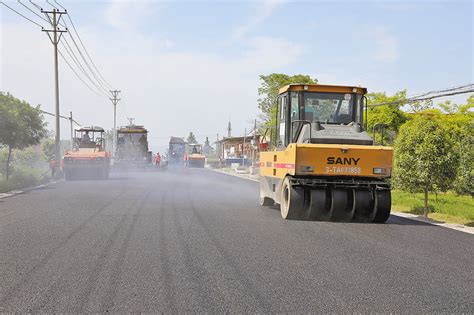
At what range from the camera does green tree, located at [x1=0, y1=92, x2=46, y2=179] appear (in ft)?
73.7

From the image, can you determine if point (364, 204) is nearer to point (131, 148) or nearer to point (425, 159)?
point (425, 159)

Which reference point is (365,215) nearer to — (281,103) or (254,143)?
(281,103)

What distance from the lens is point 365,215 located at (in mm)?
10547

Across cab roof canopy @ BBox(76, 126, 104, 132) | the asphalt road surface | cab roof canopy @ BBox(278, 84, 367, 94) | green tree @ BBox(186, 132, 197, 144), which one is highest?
green tree @ BBox(186, 132, 197, 144)

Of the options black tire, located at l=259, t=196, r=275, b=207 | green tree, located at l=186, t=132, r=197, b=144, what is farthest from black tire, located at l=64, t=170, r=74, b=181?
green tree, located at l=186, t=132, r=197, b=144

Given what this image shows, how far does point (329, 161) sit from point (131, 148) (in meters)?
31.5

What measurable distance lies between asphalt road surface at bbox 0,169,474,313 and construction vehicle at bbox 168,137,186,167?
52366 mm

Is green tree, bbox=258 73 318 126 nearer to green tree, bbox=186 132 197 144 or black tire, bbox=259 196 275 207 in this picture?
black tire, bbox=259 196 275 207

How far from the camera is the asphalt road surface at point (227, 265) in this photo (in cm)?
457

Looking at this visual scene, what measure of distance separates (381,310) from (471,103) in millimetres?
45516

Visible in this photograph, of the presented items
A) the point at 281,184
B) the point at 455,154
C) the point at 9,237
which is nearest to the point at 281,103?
the point at 281,184

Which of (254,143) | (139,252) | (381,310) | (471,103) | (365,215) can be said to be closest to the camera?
(381,310)

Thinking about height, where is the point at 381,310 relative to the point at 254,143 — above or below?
below

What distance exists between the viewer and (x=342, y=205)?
10367mm
